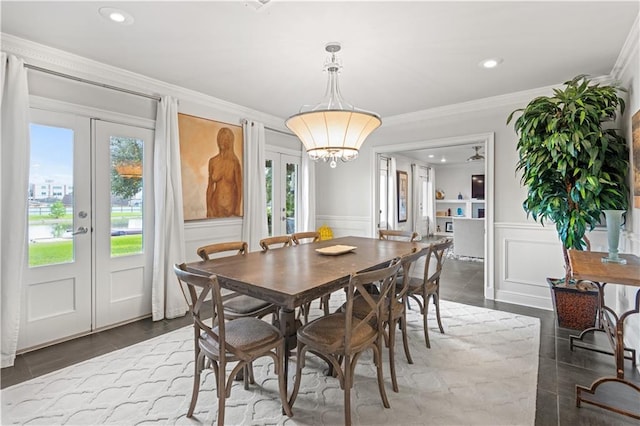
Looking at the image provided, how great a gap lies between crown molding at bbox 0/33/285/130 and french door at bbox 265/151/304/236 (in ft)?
4.04

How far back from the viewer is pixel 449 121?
4.38 meters

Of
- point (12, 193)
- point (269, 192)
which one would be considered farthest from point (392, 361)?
point (269, 192)

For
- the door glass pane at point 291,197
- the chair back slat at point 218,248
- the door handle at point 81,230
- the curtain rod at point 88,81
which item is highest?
the curtain rod at point 88,81

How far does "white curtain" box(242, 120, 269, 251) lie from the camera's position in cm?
438

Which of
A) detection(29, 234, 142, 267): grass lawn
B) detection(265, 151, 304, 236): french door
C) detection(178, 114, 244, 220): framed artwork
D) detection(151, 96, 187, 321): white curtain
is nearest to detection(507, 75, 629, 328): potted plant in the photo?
detection(265, 151, 304, 236): french door

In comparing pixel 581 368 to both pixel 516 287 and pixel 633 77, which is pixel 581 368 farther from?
pixel 633 77

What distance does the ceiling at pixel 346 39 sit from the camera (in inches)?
84.3

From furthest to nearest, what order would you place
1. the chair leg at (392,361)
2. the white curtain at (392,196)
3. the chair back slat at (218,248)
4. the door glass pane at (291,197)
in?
the white curtain at (392,196), the door glass pane at (291,197), the chair back slat at (218,248), the chair leg at (392,361)

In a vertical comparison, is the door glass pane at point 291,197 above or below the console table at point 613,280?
above

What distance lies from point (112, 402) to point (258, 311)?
1.04m

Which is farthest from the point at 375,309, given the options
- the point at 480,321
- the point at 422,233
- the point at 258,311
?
the point at 422,233

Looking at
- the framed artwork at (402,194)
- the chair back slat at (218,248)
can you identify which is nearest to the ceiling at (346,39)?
the chair back slat at (218,248)

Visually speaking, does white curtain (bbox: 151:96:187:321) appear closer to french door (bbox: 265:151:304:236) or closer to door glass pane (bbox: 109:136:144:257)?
door glass pane (bbox: 109:136:144:257)

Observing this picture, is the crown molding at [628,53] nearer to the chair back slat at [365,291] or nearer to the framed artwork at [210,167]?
the chair back slat at [365,291]
